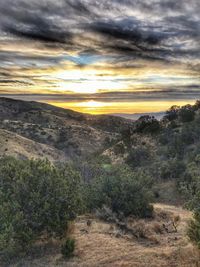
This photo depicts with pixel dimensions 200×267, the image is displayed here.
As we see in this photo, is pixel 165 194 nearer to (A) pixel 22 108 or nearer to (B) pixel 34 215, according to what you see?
(B) pixel 34 215

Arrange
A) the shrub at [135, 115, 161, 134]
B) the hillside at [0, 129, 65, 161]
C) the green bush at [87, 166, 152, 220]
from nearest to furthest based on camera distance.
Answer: the green bush at [87, 166, 152, 220]
the shrub at [135, 115, 161, 134]
the hillside at [0, 129, 65, 161]

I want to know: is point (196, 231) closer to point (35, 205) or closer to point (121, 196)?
point (35, 205)

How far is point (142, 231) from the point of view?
774 inches

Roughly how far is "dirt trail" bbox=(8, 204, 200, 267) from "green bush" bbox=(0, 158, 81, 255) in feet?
3.74

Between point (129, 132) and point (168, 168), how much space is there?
32903 mm

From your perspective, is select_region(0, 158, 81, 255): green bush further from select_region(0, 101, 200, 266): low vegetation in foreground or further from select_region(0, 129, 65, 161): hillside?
select_region(0, 129, 65, 161): hillside

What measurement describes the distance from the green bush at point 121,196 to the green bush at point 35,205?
375 cm

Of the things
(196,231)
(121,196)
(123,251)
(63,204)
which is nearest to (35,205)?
(63,204)

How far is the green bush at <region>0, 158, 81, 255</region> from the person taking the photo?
17703 mm

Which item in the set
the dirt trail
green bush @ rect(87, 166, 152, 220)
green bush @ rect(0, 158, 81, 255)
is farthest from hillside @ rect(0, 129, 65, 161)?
the dirt trail

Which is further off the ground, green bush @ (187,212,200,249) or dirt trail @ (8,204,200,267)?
green bush @ (187,212,200,249)

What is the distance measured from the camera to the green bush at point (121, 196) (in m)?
23.3

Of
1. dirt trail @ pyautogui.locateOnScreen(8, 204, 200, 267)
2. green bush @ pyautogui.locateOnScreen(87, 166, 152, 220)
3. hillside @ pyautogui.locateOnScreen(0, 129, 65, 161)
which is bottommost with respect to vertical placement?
hillside @ pyautogui.locateOnScreen(0, 129, 65, 161)

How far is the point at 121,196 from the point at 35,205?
6.48 m
